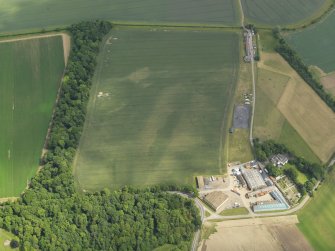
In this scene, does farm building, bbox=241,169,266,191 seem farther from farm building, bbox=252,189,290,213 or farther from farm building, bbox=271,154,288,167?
farm building, bbox=271,154,288,167

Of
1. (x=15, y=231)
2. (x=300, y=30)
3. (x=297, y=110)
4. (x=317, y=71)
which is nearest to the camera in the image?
(x=15, y=231)

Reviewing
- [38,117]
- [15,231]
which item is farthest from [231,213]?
[38,117]

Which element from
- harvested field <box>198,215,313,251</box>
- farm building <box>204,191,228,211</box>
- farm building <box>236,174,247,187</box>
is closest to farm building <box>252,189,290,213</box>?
harvested field <box>198,215,313,251</box>

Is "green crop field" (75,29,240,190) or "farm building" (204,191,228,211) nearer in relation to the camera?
"farm building" (204,191,228,211)

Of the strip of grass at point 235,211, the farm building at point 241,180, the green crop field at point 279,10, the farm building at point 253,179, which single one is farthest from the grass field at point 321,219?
the green crop field at point 279,10

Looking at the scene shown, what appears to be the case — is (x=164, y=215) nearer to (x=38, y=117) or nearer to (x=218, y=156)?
(x=218, y=156)

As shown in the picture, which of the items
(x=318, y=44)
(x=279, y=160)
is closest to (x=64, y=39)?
(x=279, y=160)
